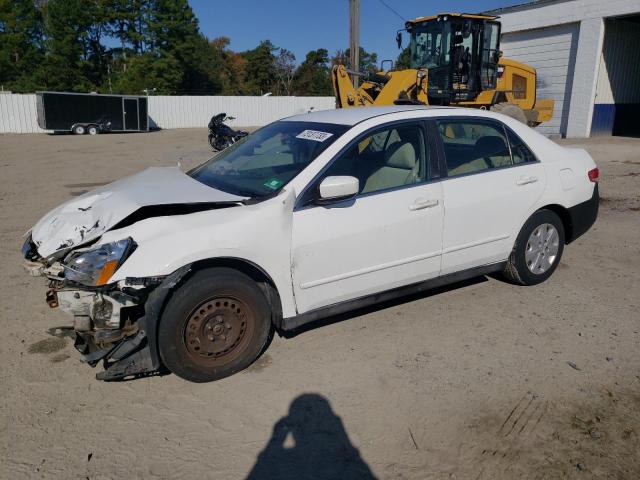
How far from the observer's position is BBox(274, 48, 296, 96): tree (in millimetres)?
65438

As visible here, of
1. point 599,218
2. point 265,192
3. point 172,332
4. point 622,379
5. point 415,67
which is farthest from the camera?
point 415,67

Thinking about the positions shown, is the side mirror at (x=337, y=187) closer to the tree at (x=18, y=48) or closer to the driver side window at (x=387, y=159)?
the driver side window at (x=387, y=159)

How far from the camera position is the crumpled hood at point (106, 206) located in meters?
3.32

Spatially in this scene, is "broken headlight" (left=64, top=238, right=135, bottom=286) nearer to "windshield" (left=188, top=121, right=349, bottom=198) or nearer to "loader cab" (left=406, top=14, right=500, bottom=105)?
"windshield" (left=188, top=121, right=349, bottom=198)

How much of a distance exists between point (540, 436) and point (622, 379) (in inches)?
36.9

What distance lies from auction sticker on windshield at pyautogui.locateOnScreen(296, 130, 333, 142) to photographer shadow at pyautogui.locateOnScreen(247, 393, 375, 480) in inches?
74.6

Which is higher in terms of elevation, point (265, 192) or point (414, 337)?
point (265, 192)

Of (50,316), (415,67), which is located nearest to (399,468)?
(50,316)

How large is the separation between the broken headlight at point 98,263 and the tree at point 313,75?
201 feet

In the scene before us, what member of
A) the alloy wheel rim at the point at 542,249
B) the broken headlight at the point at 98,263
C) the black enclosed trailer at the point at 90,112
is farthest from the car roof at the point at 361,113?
the black enclosed trailer at the point at 90,112

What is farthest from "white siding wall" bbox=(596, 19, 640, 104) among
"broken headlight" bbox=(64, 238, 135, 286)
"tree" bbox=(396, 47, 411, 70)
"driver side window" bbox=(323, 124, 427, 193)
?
"broken headlight" bbox=(64, 238, 135, 286)

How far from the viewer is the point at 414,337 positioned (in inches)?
156

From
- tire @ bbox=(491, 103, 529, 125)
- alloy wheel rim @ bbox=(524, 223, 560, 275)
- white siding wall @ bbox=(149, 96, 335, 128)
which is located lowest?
alloy wheel rim @ bbox=(524, 223, 560, 275)

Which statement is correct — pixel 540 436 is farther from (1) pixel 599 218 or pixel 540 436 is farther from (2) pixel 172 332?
(1) pixel 599 218
